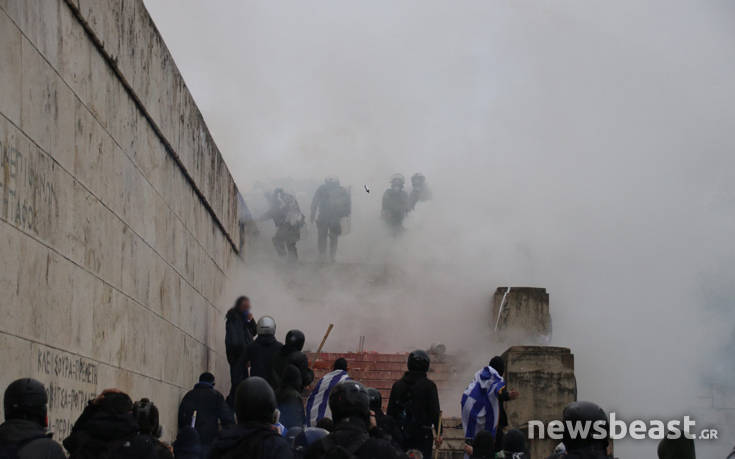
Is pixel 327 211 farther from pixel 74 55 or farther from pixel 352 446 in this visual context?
pixel 352 446

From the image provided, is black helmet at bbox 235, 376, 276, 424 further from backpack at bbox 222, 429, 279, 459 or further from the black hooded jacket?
the black hooded jacket

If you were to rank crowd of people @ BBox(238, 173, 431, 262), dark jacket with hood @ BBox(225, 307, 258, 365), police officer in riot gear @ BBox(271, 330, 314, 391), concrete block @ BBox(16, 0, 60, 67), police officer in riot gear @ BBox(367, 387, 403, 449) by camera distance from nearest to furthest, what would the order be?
concrete block @ BBox(16, 0, 60, 67), police officer in riot gear @ BBox(367, 387, 403, 449), police officer in riot gear @ BBox(271, 330, 314, 391), dark jacket with hood @ BBox(225, 307, 258, 365), crowd of people @ BBox(238, 173, 431, 262)

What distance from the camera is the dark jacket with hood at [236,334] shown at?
12.8 metres

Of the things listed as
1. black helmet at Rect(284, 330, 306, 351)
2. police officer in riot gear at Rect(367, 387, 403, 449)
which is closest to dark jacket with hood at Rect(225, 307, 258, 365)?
black helmet at Rect(284, 330, 306, 351)

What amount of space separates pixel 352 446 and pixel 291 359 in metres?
6.23

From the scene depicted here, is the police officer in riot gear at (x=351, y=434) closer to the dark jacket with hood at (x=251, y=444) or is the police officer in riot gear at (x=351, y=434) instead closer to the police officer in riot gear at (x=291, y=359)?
the dark jacket with hood at (x=251, y=444)

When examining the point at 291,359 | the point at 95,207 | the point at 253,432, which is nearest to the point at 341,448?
the point at 253,432

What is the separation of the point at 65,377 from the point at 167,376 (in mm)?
3544

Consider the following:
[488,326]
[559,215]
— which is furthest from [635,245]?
[488,326]

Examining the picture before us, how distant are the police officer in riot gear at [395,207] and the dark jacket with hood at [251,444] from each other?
20065mm

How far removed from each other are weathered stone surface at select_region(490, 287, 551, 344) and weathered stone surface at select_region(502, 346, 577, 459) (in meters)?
3.10

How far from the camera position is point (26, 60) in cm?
680

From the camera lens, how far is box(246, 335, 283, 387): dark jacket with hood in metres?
11.5

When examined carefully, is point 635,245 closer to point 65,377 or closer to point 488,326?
point 488,326
